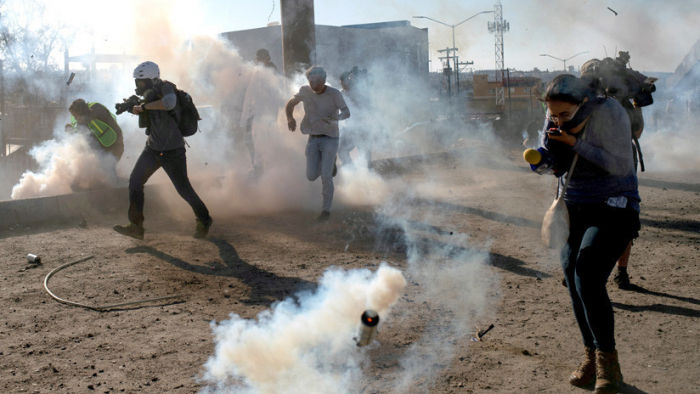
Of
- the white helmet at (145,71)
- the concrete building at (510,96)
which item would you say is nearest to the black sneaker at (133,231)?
the white helmet at (145,71)

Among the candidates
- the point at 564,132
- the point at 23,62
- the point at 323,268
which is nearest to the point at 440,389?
the point at 564,132

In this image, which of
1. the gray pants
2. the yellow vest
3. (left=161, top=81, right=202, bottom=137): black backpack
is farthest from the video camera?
the yellow vest

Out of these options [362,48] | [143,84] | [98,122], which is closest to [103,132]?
[98,122]

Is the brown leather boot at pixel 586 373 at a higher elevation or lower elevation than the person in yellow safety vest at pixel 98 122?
lower

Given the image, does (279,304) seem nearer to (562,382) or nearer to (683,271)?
(562,382)

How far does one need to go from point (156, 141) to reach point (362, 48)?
32424 mm

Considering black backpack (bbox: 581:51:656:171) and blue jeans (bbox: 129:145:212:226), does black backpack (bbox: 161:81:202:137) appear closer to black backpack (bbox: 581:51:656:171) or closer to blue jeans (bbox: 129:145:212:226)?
blue jeans (bbox: 129:145:212:226)

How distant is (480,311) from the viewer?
13.3 feet

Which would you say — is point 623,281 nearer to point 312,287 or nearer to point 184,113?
point 312,287

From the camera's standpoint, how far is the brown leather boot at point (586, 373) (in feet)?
9.60

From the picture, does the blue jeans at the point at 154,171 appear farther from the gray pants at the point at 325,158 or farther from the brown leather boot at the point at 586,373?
the brown leather boot at the point at 586,373

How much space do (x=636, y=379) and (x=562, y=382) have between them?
0.39 m

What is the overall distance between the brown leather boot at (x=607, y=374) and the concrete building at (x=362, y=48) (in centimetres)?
3117

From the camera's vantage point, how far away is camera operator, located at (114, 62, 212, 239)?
19.5 feet
